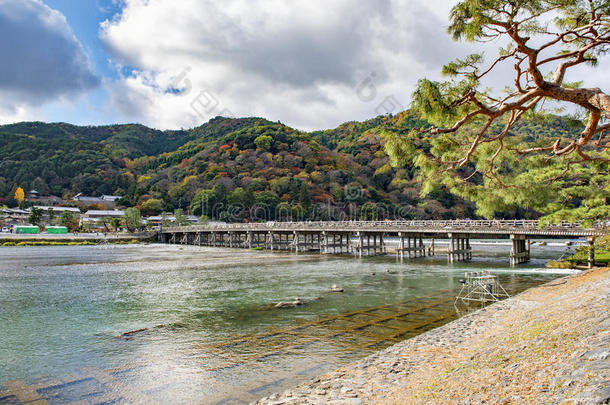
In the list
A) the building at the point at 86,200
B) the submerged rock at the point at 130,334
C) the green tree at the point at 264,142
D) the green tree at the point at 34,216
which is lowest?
the submerged rock at the point at 130,334

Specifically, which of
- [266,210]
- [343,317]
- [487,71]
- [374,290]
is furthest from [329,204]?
[487,71]

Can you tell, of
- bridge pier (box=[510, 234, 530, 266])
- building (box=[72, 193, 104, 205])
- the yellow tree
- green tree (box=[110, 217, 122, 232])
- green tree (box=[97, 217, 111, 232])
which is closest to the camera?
bridge pier (box=[510, 234, 530, 266])

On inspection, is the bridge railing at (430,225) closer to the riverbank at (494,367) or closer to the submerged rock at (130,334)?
the riverbank at (494,367)

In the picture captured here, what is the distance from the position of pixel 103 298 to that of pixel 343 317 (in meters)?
10.3

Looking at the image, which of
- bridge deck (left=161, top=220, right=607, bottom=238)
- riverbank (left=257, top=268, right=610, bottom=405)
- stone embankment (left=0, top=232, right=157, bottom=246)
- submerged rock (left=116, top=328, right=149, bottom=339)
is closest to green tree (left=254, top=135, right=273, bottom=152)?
stone embankment (left=0, top=232, right=157, bottom=246)

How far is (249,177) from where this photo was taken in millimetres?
85938

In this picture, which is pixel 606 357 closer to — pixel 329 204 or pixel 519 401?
pixel 519 401

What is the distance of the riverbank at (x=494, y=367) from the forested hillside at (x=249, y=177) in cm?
6458

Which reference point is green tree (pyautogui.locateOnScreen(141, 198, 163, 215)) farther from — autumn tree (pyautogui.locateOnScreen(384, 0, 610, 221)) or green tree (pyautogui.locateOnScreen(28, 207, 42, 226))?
autumn tree (pyautogui.locateOnScreen(384, 0, 610, 221))

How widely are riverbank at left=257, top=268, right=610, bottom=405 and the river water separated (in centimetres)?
130

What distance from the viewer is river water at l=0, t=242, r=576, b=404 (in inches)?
283

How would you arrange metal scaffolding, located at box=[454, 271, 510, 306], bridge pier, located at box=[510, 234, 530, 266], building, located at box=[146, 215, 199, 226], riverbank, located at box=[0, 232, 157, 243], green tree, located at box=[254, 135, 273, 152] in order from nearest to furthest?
metal scaffolding, located at box=[454, 271, 510, 306]
bridge pier, located at box=[510, 234, 530, 266]
riverbank, located at box=[0, 232, 157, 243]
building, located at box=[146, 215, 199, 226]
green tree, located at box=[254, 135, 273, 152]

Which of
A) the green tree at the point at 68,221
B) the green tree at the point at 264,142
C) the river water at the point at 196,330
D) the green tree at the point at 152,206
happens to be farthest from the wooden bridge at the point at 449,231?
the green tree at the point at 264,142

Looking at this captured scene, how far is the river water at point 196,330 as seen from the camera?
720cm
